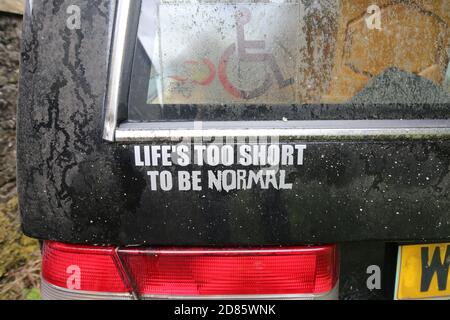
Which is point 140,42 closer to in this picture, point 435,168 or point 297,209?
point 297,209

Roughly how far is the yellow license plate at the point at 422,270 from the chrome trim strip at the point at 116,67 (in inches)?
37.9

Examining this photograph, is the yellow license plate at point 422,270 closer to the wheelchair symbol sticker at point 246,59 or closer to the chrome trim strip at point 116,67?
the wheelchair symbol sticker at point 246,59

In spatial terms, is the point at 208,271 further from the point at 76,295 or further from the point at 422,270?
the point at 422,270

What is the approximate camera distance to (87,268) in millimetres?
1292

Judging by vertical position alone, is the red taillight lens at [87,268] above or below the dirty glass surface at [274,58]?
below

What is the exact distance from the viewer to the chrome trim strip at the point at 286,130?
1.21 m

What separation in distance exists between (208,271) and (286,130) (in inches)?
19.1

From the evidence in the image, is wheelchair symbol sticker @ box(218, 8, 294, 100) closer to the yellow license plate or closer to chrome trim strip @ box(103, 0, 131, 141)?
chrome trim strip @ box(103, 0, 131, 141)

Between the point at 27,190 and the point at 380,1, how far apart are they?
4.04 feet

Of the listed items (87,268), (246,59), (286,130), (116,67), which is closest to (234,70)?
(246,59)

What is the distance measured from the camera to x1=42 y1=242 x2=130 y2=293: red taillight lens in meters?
1.28

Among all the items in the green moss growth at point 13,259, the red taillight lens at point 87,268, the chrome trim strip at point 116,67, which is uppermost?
the chrome trim strip at point 116,67

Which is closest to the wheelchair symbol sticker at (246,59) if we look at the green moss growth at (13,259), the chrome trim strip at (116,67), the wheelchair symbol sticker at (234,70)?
the wheelchair symbol sticker at (234,70)

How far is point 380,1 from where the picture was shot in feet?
4.22
